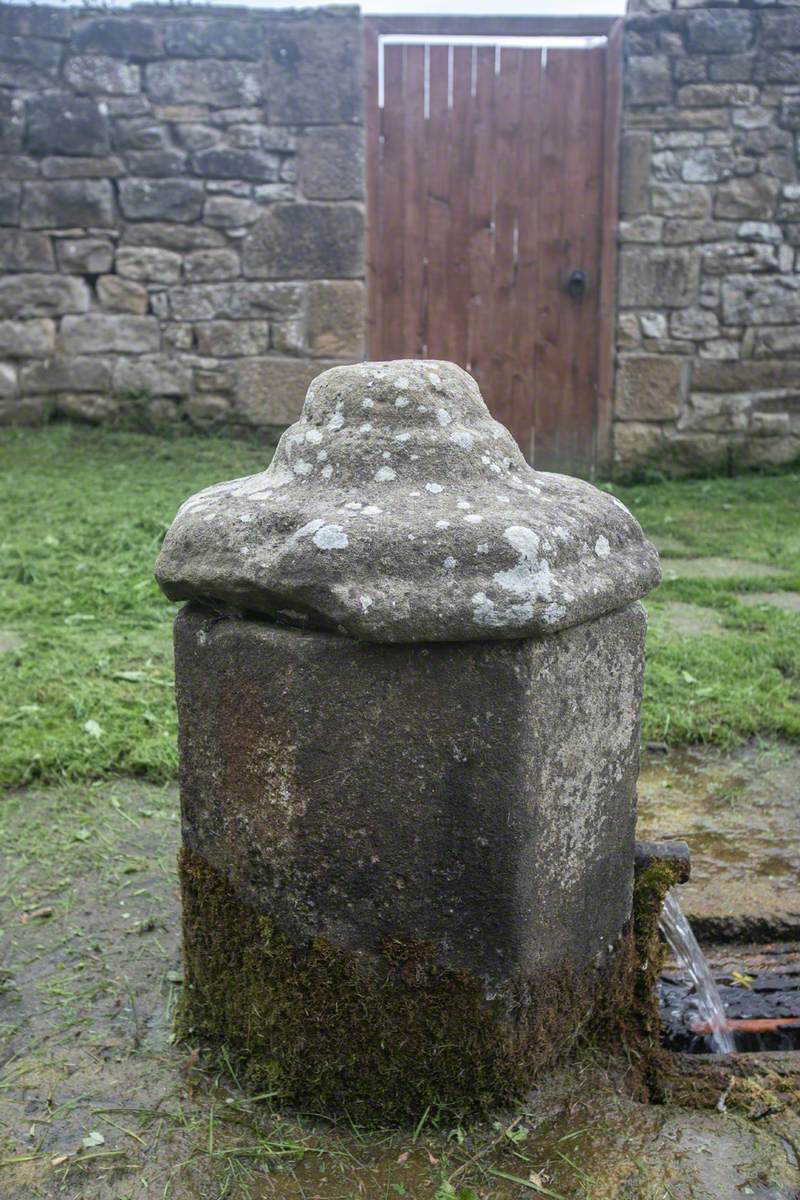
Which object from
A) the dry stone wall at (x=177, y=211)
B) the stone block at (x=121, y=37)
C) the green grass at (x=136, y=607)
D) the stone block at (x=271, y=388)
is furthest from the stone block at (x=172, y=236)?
the green grass at (x=136, y=607)

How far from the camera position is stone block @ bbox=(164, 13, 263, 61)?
679cm

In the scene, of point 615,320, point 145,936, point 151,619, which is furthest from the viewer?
point 615,320

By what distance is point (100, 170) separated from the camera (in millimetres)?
6898

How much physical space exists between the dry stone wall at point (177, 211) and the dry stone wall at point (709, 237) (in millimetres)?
1839

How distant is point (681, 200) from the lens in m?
7.23

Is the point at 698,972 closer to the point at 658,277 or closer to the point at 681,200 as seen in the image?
the point at 658,277

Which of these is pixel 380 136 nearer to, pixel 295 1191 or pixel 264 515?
pixel 264 515

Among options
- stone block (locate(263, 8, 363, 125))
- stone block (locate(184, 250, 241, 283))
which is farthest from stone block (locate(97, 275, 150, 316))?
stone block (locate(263, 8, 363, 125))

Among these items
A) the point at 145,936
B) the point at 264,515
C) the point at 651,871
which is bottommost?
the point at 145,936

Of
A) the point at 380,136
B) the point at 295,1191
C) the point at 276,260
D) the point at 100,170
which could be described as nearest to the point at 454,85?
the point at 380,136

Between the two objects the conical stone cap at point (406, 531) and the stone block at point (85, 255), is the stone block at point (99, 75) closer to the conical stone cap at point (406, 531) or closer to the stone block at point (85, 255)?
the stone block at point (85, 255)

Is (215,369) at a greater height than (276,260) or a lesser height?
lesser

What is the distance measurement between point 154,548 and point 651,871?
3531 mm

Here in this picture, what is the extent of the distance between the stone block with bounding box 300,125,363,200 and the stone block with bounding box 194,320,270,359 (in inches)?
34.6
